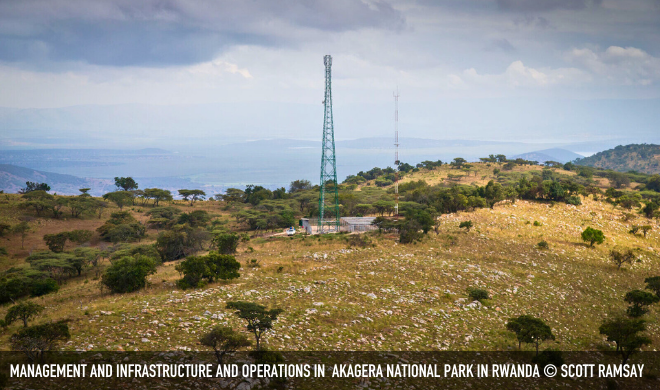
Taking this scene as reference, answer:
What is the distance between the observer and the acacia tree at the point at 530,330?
15.5 metres

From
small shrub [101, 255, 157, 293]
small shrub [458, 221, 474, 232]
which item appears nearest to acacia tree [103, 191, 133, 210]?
small shrub [101, 255, 157, 293]

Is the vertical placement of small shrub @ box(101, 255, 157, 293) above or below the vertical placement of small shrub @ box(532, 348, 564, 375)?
above

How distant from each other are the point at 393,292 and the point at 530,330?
25.2 feet

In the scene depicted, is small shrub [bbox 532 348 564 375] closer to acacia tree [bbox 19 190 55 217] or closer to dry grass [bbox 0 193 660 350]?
dry grass [bbox 0 193 660 350]

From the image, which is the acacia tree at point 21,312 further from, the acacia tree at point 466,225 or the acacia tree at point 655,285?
the acacia tree at point 466,225

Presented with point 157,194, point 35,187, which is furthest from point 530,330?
point 35,187

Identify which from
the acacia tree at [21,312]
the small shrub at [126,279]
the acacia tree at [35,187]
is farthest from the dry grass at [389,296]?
the acacia tree at [35,187]

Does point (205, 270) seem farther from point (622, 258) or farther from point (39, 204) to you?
point (39, 204)

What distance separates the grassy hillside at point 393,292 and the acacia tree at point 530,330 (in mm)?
1109

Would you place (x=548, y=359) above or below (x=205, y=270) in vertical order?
below

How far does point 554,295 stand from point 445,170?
262 ft

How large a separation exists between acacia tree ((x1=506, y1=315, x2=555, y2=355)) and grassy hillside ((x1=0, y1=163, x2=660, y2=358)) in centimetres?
111

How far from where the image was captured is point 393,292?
21.5m

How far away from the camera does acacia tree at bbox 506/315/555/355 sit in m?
15.5
